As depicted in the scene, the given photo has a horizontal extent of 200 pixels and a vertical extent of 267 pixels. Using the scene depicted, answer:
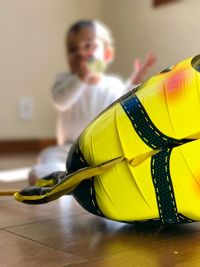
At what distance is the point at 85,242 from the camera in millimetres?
637

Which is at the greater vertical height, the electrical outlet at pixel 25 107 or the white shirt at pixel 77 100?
the electrical outlet at pixel 25 107

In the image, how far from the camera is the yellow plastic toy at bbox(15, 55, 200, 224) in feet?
2.05

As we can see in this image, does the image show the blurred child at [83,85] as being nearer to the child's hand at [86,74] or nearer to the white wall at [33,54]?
the child's hand at [86,74]

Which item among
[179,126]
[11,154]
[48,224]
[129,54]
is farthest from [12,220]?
[129,54]

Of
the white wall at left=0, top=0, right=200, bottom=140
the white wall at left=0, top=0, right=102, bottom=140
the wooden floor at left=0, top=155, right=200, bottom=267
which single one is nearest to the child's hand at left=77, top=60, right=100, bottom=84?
the white wall at left=0, top=0, right=200, bottom=140

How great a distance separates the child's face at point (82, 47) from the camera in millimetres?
1691

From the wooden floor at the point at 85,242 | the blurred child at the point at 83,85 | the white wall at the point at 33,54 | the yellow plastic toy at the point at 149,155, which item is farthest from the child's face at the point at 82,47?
the yellow plastic toy at the point at 149,155

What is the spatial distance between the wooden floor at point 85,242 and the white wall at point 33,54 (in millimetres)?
1533

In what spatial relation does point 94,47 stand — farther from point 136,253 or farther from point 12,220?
point 136,253

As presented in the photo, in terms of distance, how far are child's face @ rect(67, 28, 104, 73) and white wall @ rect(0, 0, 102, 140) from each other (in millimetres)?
638

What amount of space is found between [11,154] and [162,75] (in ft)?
5.13

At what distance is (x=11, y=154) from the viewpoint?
7.14 feet

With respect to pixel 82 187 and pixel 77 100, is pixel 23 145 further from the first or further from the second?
pixel 82 187

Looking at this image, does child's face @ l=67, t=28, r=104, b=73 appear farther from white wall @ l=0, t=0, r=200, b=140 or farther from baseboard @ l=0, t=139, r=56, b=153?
baseboard @ l=0, t=139, r=56, b=153
